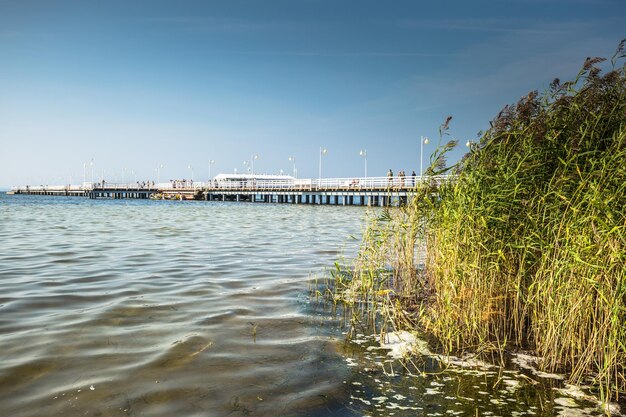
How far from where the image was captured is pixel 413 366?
438cm

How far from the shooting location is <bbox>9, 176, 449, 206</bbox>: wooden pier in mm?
48366

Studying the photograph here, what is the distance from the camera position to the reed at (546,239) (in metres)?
3.88

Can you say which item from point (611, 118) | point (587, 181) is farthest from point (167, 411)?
point (611, 118)

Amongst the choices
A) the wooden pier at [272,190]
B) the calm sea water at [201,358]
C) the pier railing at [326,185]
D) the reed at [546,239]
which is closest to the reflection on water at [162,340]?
the calm sea water at [201,358]

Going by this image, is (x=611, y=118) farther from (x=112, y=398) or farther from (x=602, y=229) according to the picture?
(x=112, y=398)

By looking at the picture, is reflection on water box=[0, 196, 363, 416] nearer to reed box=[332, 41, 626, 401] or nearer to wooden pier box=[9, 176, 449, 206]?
reed box=[332, 41, 626, 401]

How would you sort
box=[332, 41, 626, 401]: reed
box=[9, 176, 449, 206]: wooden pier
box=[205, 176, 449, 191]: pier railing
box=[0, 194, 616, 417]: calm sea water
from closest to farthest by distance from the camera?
box=[0, 194, 616, 417]: calm sea water < box=[332, 41, 626, 401]: reed < box=[205, 176, 449, 191]: pier railing < box=[9, 176, 449, 206]: wooden pier

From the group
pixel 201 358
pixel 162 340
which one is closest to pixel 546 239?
pixel 201 358

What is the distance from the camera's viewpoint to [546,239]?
459cm

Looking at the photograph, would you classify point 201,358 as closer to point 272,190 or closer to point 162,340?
point 162,340

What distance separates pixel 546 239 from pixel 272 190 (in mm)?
61754

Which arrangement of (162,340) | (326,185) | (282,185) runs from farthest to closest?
(282,185) < (326,185) < (162,340)

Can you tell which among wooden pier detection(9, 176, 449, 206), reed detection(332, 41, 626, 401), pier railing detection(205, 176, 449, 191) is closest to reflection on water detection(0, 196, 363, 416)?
reed detection(332, 41, 626, 401)

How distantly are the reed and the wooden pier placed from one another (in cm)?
2338
